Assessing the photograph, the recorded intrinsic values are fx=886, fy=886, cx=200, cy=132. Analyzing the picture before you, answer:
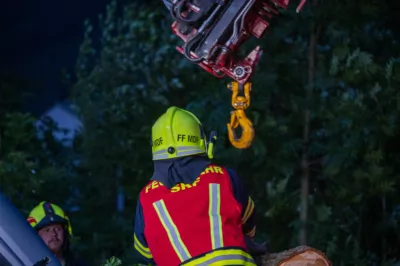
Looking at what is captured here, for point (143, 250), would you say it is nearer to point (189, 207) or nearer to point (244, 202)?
point (189, 207)

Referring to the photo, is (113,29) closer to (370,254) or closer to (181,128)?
(370,254)

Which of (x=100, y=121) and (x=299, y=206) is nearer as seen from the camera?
(x=299, y=206)

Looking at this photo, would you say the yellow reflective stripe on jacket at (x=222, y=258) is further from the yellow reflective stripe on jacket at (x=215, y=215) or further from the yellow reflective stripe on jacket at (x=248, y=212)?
the yellow reflective stripe on jacket at (x=248, y=212)

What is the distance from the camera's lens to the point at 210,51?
4.96 meters

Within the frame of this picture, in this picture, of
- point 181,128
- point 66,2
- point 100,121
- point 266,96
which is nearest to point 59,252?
point 181,128

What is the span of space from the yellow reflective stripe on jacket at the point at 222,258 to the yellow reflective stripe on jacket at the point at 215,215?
4cm

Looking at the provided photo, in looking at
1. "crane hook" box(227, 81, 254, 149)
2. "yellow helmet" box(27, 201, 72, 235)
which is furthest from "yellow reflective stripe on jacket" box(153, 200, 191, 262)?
"yellow helmet" box(27, 201, 72, 235)

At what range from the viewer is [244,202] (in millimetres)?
4430

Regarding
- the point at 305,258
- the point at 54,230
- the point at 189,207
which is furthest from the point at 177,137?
the point at 54,230

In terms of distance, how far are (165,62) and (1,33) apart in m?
2.17

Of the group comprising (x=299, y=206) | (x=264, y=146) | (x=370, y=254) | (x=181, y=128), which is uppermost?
(x=181, y=128)

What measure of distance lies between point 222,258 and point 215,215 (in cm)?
21

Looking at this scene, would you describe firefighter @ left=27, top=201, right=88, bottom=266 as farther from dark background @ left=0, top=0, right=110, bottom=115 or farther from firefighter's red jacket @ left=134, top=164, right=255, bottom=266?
dark background @ left=0, top=0, right=110, bottom=115

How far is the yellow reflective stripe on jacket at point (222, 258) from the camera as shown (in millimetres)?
4180
